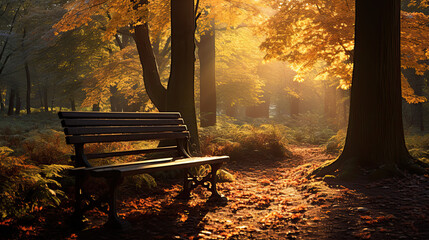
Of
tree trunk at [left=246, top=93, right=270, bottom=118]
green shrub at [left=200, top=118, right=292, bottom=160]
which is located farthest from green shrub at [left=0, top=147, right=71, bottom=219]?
tree trunk at [left=246, top=93, right=270, bottom=118]

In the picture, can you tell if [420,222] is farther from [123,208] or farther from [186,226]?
[123,208]

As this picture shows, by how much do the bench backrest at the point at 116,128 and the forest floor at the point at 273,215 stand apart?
755mm

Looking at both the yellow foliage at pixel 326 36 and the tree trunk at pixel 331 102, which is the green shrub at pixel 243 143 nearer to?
the yellow foliage at pixel 326 36

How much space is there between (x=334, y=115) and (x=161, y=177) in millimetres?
24344

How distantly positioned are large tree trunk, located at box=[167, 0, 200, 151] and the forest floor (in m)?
2.03

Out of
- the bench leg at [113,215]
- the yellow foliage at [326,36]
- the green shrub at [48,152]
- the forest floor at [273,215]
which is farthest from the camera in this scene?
the yellow foliage at [326,36]

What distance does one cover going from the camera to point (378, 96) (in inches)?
248

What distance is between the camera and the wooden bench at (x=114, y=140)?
385cm

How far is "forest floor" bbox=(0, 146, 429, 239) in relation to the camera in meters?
3.63

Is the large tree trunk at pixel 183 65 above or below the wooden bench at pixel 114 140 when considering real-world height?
above

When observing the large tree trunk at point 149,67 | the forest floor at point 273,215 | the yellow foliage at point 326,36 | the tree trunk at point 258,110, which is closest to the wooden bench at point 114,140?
the forest floor at point 273,215

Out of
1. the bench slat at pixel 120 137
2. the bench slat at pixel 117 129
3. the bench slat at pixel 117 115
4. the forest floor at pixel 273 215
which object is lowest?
the forest floor at pixel 273 215

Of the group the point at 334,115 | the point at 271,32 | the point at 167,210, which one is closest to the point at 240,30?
the point at 271,32

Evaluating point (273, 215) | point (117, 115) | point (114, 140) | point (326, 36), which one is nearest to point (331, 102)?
point (326, 36)
